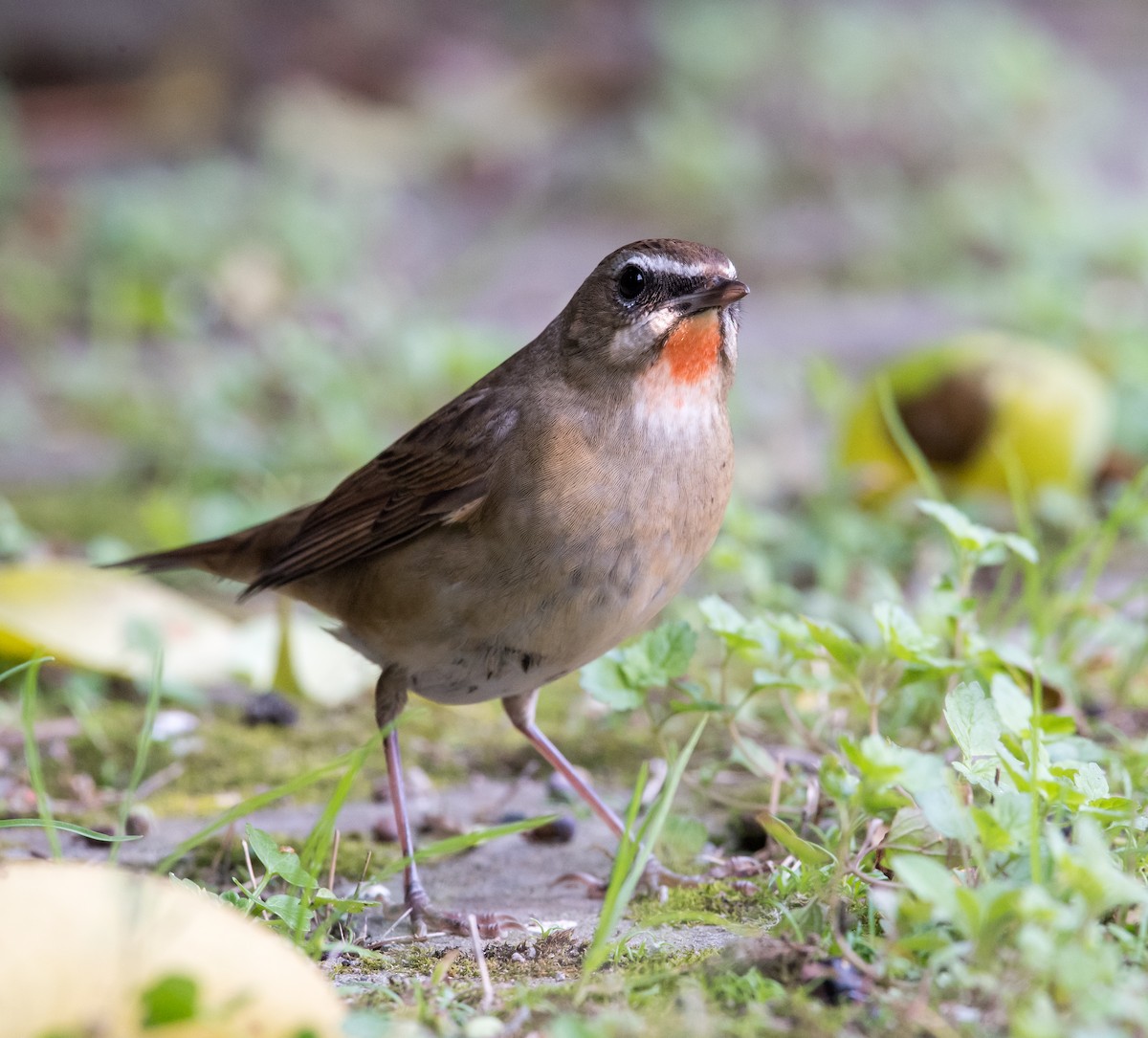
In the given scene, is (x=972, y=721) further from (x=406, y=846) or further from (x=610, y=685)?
(x=406, y=846)

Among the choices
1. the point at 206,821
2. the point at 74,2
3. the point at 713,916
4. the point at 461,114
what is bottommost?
the point at 206,821

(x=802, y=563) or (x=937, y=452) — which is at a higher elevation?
(x=937, y=452)

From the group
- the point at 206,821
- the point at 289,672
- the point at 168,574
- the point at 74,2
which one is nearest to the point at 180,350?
the point at 168,574

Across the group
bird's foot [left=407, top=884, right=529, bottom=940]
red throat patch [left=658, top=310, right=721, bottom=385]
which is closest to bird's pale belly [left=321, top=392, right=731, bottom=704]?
red throat patch [left=658, top=310, right=721, bottom=385]

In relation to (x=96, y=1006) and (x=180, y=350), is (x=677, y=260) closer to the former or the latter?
(x=96, y=1006)

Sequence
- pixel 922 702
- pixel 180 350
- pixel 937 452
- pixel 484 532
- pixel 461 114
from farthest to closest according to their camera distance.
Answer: pixel 461 114 < pixel 180 350 < pixel 937 452 < pixel 922 702 < pixel 484 532

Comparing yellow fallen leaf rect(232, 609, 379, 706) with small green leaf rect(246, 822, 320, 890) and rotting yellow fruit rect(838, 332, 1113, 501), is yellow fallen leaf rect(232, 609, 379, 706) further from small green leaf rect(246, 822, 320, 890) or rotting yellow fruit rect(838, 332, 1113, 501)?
rotting yellow fruit rect(838, 332, 1113, 501)

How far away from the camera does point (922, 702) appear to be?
13.0 feet

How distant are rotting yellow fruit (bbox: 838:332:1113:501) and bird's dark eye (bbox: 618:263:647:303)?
104 inches

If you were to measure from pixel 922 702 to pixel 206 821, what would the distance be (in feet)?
6.15

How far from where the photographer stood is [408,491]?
3.96 m

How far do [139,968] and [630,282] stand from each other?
2.14 metres

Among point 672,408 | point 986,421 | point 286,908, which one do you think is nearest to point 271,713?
point 672,408

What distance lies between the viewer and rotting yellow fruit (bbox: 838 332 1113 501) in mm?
6160
